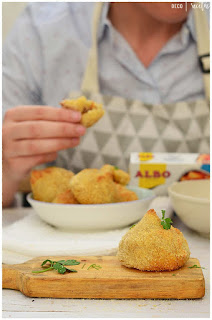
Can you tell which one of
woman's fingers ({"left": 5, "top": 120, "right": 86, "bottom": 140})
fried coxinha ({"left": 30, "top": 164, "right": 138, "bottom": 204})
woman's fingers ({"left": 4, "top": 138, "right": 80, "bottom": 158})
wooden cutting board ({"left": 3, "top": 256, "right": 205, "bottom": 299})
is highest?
woman's fingers ({"left": 5, "top": 120, "right": 86, "bottom": 140})

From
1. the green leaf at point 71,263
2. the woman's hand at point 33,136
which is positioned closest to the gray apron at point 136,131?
the woman's hand at point 33,136

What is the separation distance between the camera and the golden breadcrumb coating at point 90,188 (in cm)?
40

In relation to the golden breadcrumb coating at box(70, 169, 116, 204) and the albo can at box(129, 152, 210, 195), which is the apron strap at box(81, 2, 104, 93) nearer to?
the albo can at box(129, 152, 210, 195)

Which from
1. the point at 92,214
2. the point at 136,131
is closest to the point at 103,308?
the point at 92,214

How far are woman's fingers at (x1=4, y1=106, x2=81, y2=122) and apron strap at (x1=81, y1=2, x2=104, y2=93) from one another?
0.79 feet

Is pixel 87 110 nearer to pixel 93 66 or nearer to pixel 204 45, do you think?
pixel 93 66

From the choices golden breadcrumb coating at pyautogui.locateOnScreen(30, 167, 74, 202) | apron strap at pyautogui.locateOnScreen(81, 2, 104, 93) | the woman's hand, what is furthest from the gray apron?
golden breadcrumb coating at pyautogui.locateOnScreen(30, 167, 74, 202)

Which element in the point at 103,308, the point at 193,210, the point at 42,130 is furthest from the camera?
the point at 42,130

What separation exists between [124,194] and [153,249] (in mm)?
160

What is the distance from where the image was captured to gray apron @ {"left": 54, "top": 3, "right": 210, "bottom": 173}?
31.0 inches

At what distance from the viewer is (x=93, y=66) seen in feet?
2.57

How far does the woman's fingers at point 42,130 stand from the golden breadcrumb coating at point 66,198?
0.09m

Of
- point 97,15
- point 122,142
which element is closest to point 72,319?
point 122,142

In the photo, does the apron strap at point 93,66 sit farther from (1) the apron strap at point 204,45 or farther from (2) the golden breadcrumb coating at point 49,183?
(2) the golden breadcrumb coating at point 49,183
